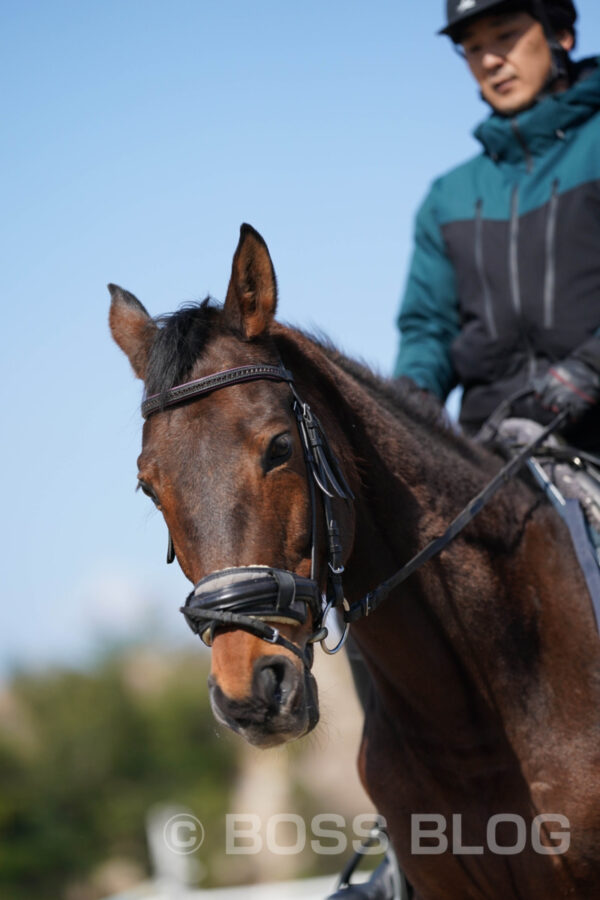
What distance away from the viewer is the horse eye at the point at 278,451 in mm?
3273

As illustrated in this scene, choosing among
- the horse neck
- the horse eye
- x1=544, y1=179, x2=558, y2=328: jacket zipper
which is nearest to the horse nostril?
the horse eye

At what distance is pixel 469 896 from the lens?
398cm

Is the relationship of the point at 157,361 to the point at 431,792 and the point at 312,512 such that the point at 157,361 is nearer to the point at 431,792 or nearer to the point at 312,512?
the point at 312,512

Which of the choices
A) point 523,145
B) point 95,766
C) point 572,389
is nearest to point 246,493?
point 572,389

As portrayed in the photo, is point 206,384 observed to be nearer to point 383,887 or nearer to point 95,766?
point 383,887

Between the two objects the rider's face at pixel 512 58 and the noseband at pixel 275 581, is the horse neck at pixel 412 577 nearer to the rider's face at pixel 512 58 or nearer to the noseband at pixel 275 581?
the noseband at pixel 275 581

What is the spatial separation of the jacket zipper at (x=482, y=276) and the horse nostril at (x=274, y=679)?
8.50ft

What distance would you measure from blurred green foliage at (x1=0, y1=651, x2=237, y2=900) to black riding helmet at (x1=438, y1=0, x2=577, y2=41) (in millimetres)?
15868

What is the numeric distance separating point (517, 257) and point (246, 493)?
2.48m

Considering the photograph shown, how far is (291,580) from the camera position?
313 centimetres

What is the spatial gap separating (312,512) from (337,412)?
60cm

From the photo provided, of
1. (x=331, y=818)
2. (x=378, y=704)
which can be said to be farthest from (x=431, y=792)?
(x=331, y=818)

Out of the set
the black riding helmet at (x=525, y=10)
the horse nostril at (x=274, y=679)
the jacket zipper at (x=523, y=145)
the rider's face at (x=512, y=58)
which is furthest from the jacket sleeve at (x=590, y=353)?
the horse nostril at (x=274, y=679)

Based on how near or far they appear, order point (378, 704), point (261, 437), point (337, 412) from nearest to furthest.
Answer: point (261, 437) < point (337, 412) < point (378, 704)
